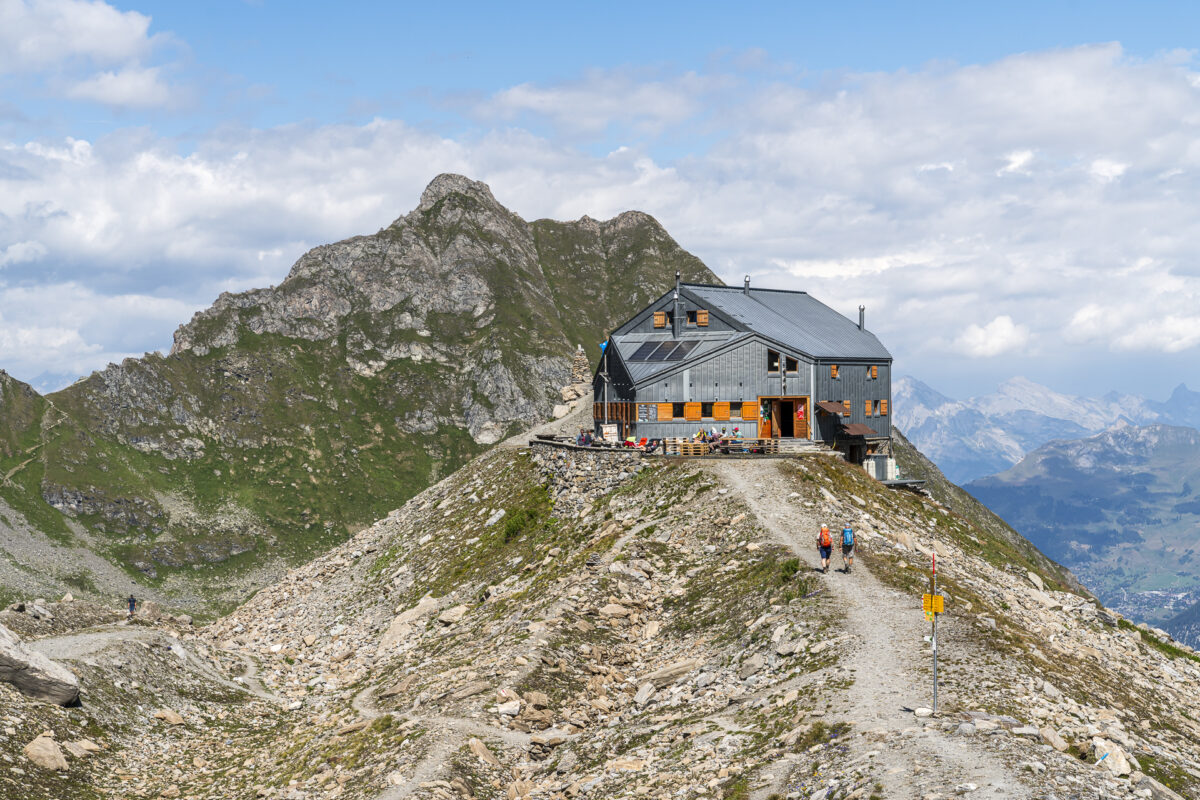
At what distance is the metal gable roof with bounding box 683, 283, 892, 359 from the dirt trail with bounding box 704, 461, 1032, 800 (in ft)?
81.8

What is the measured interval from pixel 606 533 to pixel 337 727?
1650 centimetres

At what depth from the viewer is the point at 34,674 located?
37594 millimetres

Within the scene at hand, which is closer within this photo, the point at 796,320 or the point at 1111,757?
the point at 1111,757

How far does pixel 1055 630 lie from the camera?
120 feet

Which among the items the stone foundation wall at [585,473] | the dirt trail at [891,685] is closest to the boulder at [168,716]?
the stone foundation wall at [585,473]

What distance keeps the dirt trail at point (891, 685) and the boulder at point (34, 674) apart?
32774 millimetres

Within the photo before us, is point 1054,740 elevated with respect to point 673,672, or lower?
elevated

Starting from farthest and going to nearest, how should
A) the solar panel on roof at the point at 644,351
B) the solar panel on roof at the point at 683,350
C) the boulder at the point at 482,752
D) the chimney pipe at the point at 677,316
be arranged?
the chimney pipe at the point at 677,316 → the solar panel on roof at the point at 644,351 → the solar panel on roof at the point at 683,350 → the boulder at the point at 482,752

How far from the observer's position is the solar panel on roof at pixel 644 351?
6706cm

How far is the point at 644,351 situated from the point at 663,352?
190 cm

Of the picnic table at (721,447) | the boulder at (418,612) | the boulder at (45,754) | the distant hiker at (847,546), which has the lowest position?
the boulder at (45,754)

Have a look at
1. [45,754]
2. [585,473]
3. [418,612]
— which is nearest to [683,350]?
[585,473]

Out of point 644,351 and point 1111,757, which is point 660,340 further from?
point 1111,757

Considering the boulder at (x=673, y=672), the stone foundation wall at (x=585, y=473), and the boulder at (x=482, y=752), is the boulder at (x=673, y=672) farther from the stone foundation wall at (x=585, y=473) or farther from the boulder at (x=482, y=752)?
the stone foundation wall at (x=585, y=473)
